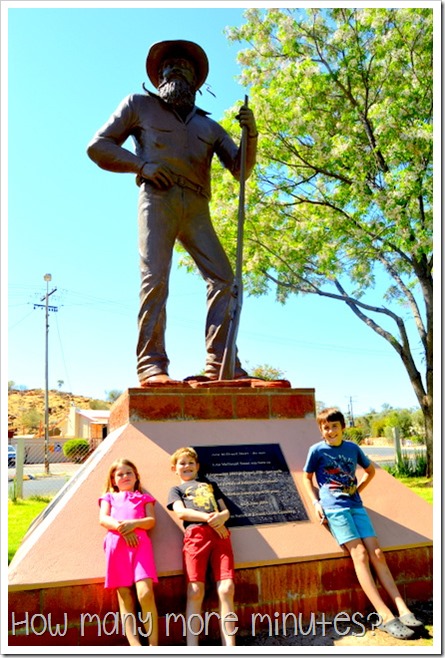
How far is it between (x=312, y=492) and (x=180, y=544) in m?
0.90

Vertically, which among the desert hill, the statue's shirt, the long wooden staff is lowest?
the desert hill

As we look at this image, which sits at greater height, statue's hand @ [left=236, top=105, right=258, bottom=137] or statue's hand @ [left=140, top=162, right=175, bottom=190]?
statue's hand @ [left=236, top=105, right=258, bottom=137]

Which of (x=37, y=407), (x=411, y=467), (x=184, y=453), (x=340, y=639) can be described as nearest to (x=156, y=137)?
(x=184, y=453)

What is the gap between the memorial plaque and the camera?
132 inches

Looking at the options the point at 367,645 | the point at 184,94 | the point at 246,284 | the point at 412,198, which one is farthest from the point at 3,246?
the point at 246,284

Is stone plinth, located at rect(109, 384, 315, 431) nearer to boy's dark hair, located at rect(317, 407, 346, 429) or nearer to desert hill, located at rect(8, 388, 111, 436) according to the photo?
boy's dark hair, located at rect(317, 407, 346, 429)

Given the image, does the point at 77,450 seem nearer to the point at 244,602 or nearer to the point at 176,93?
the point at 176,93

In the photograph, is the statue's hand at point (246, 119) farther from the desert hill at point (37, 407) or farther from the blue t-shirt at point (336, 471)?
the desert hill at point (37, 407)

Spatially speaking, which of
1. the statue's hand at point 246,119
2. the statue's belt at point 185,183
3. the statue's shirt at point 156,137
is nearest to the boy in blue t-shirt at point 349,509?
the statue's belt at point 185,183

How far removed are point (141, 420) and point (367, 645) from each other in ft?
6.11

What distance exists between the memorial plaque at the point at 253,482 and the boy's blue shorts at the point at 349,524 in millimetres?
206

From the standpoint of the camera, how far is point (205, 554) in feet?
9.55

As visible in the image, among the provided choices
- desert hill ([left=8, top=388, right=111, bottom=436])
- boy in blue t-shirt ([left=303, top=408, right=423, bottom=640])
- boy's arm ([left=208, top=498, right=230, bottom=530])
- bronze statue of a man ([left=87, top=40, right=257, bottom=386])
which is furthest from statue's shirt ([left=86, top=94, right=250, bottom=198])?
desert hill ([left=8, top=388, right=111, bottom=436])

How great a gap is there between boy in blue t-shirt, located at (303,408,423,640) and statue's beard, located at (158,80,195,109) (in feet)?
9.53
